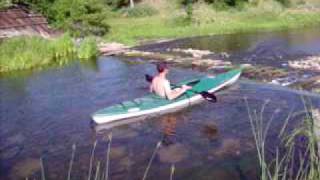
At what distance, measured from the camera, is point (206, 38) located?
90.5 feet

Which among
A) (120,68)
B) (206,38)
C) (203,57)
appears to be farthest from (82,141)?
(206,38)

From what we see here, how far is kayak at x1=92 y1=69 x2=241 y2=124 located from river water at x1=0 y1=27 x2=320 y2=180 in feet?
0.68

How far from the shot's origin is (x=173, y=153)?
32.6 ft

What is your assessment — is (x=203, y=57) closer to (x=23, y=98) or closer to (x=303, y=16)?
(x=23, y=98)

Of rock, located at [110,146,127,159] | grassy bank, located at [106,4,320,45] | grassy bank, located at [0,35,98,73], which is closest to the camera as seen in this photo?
rock, located at [110,146,127,159]

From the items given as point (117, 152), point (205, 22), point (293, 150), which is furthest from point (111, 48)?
point (293, 150)

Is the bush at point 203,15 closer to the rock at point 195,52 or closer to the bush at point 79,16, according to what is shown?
the bush at point 79,16

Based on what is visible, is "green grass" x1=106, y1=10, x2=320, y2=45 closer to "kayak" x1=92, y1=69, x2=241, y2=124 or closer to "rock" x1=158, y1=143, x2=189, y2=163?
"kayak" x1=92, y1=69, x2=241, y2=124

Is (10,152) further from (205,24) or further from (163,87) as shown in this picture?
(205,24)

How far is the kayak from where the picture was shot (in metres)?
11.7

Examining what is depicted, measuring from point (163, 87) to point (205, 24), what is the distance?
19.7 metres

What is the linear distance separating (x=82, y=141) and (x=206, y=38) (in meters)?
17.5

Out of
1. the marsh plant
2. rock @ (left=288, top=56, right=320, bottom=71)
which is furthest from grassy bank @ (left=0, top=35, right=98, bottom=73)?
the marsh plant

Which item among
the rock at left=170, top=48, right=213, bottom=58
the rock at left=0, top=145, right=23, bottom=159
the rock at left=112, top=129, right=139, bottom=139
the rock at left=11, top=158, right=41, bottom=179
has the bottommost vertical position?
the rock at left=112, top=129, right=139, bottom=139
